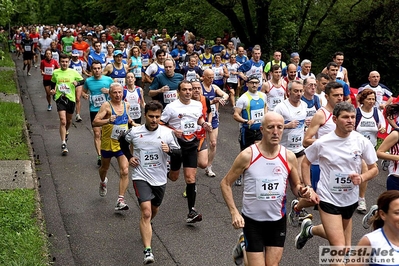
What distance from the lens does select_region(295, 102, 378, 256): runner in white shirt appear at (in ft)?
19.8

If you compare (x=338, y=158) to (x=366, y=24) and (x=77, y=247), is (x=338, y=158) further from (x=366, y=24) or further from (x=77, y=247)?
(x=366, y=24)

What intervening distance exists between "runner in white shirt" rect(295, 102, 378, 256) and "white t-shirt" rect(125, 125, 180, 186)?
6.09 feet

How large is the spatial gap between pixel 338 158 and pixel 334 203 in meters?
0.44

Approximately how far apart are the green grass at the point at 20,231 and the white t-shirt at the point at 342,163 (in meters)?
3.10

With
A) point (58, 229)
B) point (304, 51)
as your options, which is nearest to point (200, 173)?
point (58, 229)

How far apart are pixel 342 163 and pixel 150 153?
2.26 metres

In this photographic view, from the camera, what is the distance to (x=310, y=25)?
2478cm

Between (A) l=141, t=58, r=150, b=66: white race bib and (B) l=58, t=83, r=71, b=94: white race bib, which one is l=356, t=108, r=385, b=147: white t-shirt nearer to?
(B) l=58, t=83, r=71, b=94: white race bib

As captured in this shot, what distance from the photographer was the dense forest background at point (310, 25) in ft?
64.7

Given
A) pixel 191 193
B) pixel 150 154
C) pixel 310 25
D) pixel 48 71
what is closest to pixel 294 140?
pixel 191 193

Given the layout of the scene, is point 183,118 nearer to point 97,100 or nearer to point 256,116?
point 256,116

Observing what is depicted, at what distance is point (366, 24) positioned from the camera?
2022 centimetres

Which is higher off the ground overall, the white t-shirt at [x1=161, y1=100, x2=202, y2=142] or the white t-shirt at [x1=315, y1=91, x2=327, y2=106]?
the white t-shirt at [x1=315, y1=91, x2=327, y2=106]

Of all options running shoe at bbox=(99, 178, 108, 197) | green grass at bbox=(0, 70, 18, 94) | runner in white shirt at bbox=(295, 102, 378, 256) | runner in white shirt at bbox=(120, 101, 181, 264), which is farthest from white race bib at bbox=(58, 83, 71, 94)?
runner in white shirt at bbox=(295, 102, 378, 256)
